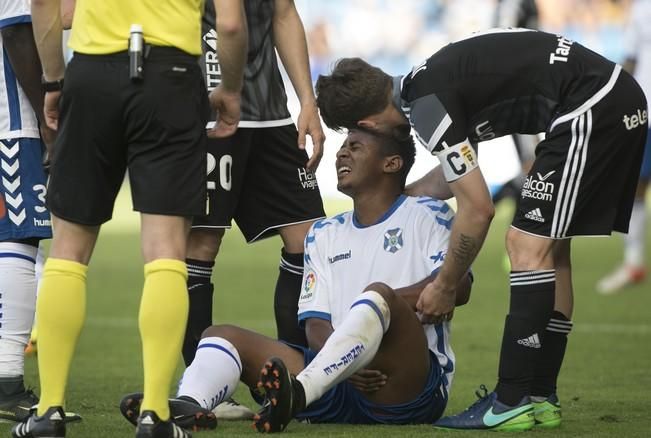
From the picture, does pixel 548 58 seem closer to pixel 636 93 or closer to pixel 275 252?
pixel 636 93

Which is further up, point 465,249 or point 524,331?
point 465,249

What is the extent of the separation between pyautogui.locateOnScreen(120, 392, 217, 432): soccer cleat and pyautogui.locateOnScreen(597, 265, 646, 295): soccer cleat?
22.4ft

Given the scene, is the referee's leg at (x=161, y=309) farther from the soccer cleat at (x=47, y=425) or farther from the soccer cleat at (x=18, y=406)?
the soccer cleat at (x=18, y=406)

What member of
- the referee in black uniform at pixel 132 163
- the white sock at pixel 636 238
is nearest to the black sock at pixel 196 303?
the referee in black uniform at pixel 132 163

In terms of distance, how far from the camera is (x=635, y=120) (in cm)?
528

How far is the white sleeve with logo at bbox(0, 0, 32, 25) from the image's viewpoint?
17.9 ft

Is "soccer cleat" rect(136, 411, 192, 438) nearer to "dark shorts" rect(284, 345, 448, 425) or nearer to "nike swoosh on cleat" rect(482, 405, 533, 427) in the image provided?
"dark shorts" rect(284, 345, 448, 425)

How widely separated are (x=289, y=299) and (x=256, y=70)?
1.05 metres

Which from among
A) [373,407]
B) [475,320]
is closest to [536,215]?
[373,407]

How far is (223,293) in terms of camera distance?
11.2 meters

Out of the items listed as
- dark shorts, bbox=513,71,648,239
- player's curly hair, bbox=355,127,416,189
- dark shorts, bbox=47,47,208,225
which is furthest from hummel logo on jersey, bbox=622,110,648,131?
dark shorts, bbox=47,47,208,225

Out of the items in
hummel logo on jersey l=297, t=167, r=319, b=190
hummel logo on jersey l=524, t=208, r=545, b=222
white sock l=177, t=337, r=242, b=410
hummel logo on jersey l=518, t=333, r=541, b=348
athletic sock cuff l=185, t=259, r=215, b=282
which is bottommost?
white sock l=177, t=337, r=242, b=410

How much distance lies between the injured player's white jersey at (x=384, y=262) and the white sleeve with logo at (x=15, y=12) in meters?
1.55

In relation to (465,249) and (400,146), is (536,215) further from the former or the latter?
(400,146)
